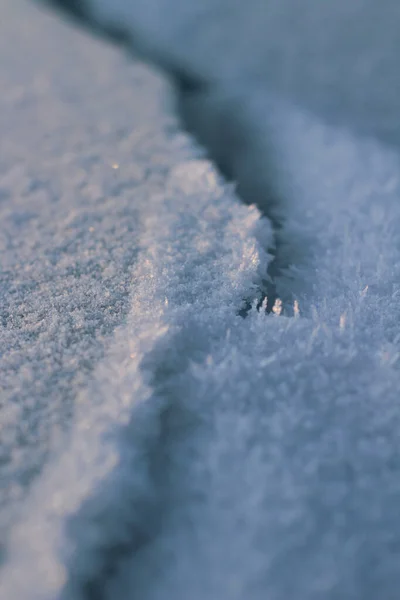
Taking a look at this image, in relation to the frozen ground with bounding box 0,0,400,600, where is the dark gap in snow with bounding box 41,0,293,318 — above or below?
above

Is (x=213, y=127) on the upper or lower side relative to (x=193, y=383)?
upper

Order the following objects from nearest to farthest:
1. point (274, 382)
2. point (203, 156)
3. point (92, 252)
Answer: point (274, 382) → point (92, 252) → point (203, 156)

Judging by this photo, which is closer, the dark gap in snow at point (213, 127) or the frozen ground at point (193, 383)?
the frozen ground at point (193, 383)

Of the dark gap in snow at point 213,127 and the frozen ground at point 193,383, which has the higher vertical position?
the dark gap in snow at point 213,127

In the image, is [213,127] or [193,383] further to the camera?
[213,127]

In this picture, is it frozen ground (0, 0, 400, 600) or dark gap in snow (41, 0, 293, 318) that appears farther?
dark gap in snow (41, 0, 293, 318)

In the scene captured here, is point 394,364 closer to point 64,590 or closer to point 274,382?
point 274,382

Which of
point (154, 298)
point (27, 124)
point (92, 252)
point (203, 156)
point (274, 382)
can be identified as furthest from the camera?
point (27, 124)

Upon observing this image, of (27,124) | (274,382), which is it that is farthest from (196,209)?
(27,124)
